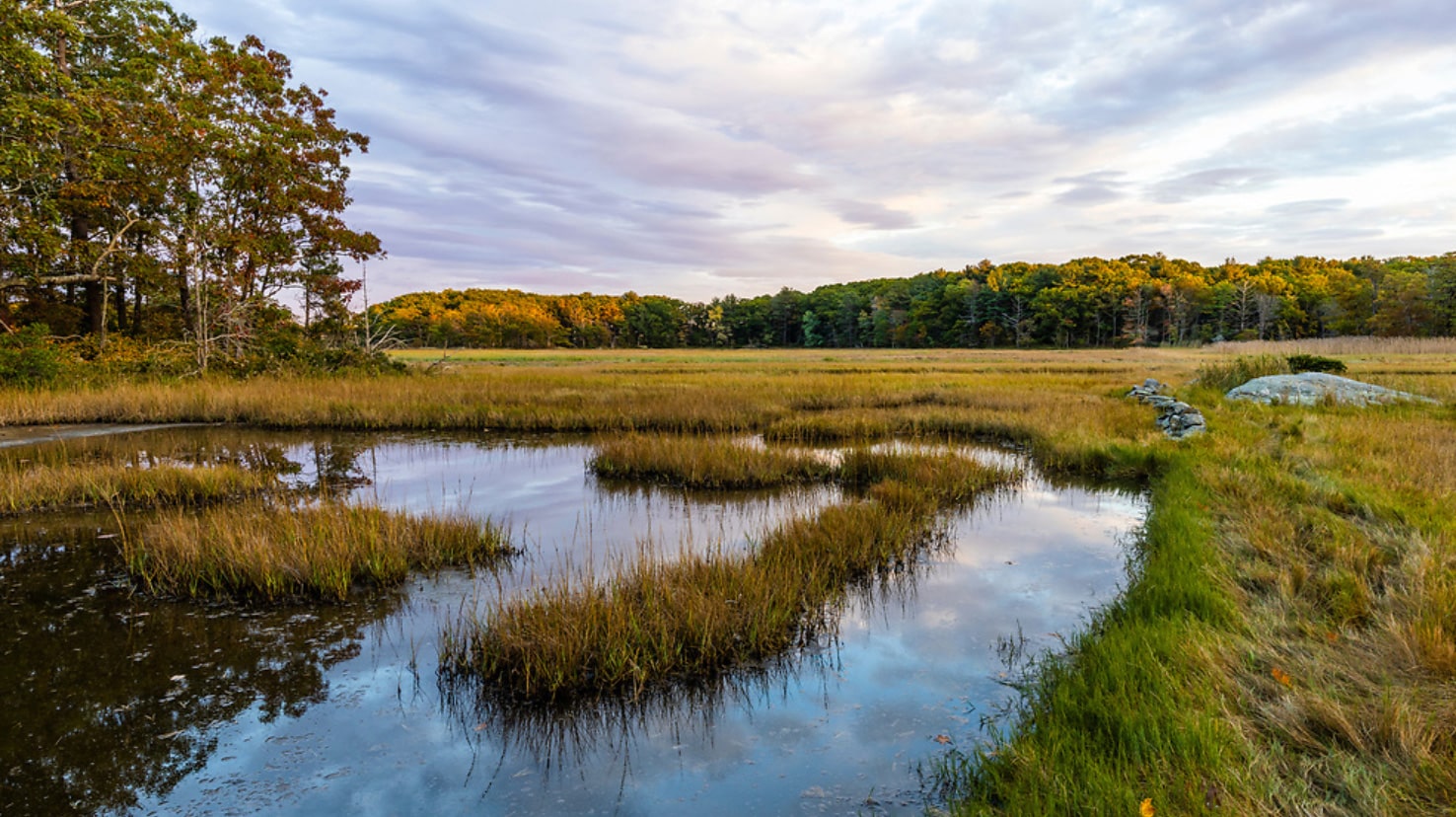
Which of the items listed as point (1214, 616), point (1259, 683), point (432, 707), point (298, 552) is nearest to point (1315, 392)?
point (1214, 616)

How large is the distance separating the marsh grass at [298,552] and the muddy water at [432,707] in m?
0.28

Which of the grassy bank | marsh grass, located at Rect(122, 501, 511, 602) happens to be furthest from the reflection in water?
the grassy bank

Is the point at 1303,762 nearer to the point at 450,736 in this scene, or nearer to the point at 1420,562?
the point at 1420,562

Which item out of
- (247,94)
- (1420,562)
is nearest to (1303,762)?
(1420,562)

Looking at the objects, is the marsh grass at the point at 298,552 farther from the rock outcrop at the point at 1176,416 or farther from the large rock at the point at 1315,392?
the large rock at the point at 1315,392

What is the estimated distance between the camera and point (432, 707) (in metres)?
4.27

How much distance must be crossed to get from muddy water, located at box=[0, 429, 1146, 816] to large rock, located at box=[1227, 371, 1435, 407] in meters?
13.1

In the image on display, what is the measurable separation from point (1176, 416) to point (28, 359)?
98.2 ft

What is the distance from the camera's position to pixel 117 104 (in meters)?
20.1

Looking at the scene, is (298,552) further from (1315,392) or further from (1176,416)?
(1315,392)

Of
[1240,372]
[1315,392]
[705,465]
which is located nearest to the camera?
[705,465]

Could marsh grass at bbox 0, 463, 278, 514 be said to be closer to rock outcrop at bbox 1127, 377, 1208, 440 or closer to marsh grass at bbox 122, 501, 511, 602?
marsh grass at bbox 122, 501, 511, 602

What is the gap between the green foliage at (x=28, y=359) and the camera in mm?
18688

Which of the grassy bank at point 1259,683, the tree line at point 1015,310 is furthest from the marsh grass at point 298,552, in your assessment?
the tree line at point 1015,310
